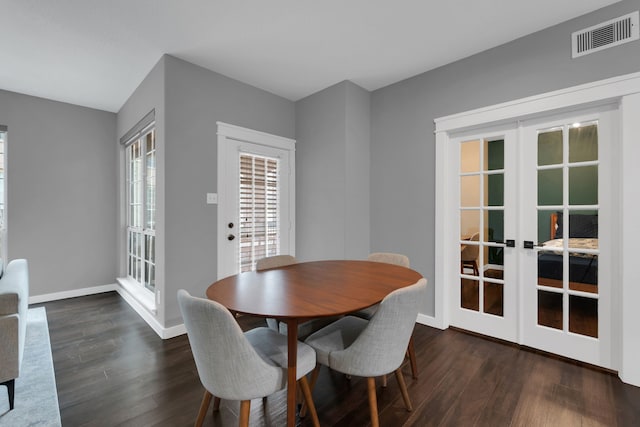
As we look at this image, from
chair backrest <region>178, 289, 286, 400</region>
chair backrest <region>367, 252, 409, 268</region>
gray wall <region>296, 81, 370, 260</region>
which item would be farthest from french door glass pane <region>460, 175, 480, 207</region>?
chair backrest <region>178, 289, 286, 400</region>

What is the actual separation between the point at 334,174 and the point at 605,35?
239 cm

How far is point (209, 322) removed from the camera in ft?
3.63

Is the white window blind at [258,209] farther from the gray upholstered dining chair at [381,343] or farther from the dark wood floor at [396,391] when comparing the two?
the gray upholstered dining chair at [381,343]

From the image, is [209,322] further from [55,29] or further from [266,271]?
[55,29]

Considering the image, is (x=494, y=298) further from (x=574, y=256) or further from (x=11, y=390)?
(x=11, y=390)

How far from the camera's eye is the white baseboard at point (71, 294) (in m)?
3.65

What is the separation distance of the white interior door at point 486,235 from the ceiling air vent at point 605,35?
0.70 metres

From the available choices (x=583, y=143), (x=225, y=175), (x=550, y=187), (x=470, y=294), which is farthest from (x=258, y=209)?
(x=583, y=143)

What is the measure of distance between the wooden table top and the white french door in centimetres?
116

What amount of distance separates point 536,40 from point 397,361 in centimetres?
272

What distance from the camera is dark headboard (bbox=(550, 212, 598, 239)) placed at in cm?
218

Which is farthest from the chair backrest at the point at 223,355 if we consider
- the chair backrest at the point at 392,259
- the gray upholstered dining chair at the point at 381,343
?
the chair backrest at the point at 392,259

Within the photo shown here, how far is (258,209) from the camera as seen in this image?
345cm

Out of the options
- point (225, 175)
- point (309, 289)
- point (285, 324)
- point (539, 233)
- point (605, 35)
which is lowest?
point (285, 324)
